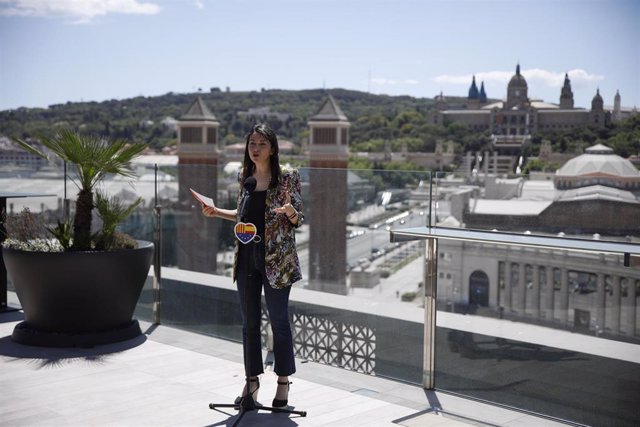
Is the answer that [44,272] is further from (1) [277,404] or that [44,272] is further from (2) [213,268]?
(1) [277,404]

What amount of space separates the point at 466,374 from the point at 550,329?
17.2 inches

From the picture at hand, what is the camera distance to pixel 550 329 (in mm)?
3568

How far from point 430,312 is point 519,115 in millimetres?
122297

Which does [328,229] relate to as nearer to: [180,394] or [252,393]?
[180,394]

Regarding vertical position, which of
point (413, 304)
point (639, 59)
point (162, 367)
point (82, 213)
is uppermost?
point (639, 59)

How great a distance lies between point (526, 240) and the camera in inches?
134

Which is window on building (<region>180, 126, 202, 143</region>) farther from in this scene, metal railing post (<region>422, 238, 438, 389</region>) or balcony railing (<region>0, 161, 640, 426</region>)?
metal railing post (<region>422, 238, 438, 389</region>)

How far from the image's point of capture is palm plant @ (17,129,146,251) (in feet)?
15.0

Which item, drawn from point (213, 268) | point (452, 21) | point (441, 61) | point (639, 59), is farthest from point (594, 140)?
point (213, 268)

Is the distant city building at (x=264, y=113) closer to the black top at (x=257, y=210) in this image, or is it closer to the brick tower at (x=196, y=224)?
the brick tower at (x=196, y=224)

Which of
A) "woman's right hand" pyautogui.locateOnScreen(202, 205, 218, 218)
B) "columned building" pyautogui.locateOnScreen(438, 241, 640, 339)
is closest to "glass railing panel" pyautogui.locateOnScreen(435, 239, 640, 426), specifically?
"columned building" pyautogui.locateOnScreen(438, 241, 640, 339)

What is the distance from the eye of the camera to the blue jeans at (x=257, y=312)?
3146 mm

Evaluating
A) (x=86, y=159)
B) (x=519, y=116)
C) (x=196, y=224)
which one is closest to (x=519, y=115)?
(x=519, y=116)

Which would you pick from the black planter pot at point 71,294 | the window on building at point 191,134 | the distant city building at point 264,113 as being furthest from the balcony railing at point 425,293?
the distant city building at point 264,113
